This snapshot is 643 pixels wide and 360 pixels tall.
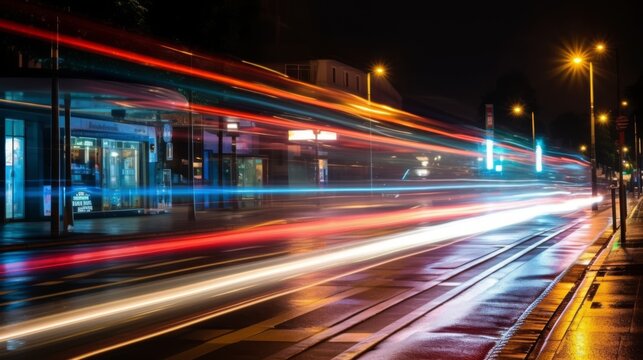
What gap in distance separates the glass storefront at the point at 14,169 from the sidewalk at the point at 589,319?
22.4 meters

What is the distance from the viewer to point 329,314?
32.2ft

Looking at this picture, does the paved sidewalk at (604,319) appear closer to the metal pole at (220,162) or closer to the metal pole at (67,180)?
the metal pole at (67,180)

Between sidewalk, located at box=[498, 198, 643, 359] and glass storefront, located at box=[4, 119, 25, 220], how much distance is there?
22.4m

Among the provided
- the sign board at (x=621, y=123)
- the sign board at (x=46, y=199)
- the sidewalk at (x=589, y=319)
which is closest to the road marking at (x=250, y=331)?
the sidewalk at (x=589, y=319)

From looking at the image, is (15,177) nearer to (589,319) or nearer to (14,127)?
(14,127)

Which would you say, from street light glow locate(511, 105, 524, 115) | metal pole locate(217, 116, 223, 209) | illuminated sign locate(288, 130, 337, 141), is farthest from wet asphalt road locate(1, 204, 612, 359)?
street light glow locate(511, 105, 524, 115)

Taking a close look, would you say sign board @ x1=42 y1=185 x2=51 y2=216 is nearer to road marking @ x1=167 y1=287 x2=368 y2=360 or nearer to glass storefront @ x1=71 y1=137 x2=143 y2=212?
glass storefront @ x1=71 y1=137 x2=143 y2=212

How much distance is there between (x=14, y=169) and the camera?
29.5 meters

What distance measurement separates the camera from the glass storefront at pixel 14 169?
2905cm

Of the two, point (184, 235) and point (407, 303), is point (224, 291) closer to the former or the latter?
point (407, 303)

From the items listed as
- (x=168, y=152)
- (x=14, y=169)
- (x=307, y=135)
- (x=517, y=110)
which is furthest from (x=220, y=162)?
(x=517, y=110)

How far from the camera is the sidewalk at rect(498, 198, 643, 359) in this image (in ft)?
23.7

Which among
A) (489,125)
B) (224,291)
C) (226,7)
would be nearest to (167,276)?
(224,291)

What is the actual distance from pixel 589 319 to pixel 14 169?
84.3ft
